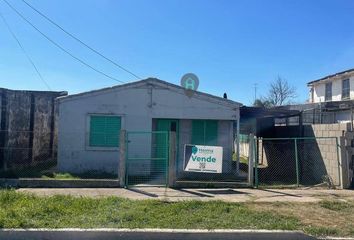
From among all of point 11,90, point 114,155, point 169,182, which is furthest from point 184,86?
point 11,90

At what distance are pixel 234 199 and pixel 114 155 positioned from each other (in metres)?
7.17

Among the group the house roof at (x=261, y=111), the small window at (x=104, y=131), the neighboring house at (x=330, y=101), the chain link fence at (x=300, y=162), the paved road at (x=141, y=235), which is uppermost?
the neighboring house at (x=330, y=101)

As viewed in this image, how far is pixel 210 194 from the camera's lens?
11266 mm

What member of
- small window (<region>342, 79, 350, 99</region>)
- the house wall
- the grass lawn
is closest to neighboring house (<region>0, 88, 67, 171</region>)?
the grass lawn

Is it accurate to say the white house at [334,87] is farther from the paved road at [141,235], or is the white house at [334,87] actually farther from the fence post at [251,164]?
the paved road at [141,235]

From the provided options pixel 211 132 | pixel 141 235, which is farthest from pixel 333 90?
pixel 141 235

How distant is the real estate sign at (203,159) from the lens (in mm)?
12531

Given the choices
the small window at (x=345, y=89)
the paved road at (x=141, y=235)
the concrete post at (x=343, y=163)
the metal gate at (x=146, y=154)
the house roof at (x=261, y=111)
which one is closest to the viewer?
the paved road at (x=141, y=235)

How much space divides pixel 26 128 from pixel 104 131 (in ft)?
13.7

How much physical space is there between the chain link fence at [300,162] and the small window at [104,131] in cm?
558

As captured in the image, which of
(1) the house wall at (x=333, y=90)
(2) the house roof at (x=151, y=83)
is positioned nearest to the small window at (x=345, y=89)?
(1) the house wall at (x=333, y=90)

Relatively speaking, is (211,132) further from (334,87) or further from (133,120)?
(334,87)

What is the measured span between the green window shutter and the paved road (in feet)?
33.8

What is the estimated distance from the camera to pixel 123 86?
1684 centimetres
